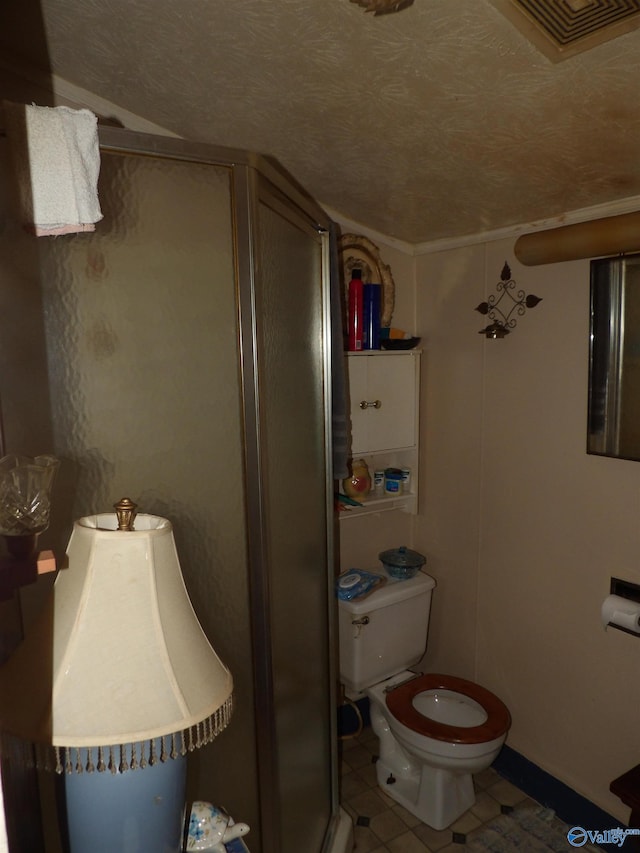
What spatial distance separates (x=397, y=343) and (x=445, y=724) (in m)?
1.48

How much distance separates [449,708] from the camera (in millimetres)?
2207

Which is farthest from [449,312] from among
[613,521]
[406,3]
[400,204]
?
[406,3]

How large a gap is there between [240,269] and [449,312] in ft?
4.90

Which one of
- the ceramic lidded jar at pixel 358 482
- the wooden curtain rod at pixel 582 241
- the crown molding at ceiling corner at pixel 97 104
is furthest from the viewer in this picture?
the ceramic lidded jar at pixel 358 482

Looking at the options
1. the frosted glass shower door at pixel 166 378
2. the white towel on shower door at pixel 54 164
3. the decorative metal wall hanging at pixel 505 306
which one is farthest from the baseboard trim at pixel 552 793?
the white towel on shower door at pixel 54 164

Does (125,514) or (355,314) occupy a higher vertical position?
(355,314)

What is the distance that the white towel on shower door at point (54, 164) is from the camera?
0.79 m

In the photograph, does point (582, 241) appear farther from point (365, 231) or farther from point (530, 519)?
point (530, 519)

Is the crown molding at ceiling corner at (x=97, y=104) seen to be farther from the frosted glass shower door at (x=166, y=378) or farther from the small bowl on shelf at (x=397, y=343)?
the small bowl on shelf at (x=397, y=343)

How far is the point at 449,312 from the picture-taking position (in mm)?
2357

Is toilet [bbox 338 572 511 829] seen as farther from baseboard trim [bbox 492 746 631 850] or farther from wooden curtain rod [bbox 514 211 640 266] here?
wooden curtain rod [bbox 514 211 640 266]

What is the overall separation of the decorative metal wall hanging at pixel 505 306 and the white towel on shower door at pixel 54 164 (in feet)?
5.39

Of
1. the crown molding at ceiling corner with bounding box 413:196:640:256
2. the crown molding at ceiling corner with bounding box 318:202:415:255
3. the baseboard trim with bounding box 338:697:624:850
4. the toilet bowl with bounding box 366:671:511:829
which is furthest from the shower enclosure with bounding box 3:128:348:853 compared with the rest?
the baseboard trim with bounding box 338:697:624:850

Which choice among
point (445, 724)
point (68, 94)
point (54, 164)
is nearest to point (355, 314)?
point (68, 94)
